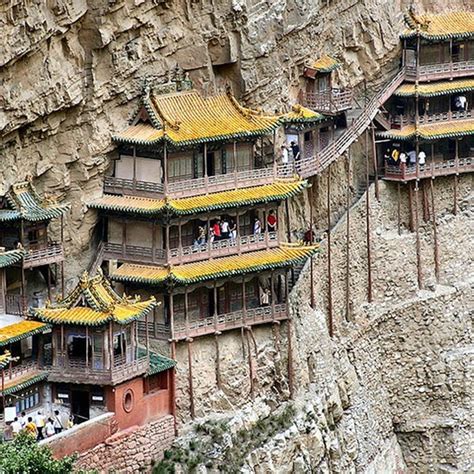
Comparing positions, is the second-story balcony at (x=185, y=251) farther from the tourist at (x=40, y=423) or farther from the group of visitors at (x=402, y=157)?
the group of visitors at (x=402, y=157)

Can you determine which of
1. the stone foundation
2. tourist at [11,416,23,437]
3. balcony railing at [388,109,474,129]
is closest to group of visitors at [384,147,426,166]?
balcony railing at [388,109,474,129]

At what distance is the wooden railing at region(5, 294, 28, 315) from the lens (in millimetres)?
63031

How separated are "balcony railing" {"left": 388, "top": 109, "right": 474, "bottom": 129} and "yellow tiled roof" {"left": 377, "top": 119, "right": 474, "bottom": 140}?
0.73 ft

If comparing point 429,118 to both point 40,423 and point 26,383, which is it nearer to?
point 26,383

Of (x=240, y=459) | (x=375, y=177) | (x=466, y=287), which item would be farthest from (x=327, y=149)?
(x=240, y=459)

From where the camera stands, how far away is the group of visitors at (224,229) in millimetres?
67750

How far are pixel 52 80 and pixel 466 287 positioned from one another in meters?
22.7

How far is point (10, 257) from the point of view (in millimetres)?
62156

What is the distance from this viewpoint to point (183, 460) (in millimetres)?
63781

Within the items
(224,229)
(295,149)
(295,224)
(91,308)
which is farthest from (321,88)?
(91,308)

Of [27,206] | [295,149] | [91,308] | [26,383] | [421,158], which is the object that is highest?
[295,149]

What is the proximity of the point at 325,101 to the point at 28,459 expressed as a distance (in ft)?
85.5

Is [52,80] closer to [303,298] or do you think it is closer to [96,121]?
[96,121]

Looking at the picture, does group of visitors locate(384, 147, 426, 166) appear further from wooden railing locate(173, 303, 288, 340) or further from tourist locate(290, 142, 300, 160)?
wooden railing locate(173, 303, 288, 340)
